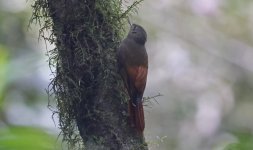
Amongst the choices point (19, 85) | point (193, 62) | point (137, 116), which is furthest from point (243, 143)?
point (193, 62)

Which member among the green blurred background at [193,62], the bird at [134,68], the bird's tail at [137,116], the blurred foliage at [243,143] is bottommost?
the blurred foliage at [243,143]

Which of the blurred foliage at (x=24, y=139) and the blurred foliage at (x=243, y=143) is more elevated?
the blurred foliage at (x=243, y=143)

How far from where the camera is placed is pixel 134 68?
1.88 m

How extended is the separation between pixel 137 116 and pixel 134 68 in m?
0.16

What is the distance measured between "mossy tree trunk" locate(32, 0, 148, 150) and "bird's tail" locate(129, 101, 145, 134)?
17 millimetres

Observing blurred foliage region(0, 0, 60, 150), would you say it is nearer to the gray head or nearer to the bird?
the bird

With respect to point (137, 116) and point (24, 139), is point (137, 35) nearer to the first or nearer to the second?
point (137, 116)

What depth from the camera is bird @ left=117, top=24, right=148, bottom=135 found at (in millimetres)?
1840

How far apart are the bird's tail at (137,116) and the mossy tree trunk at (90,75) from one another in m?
0.02

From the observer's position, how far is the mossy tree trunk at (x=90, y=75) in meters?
1.78

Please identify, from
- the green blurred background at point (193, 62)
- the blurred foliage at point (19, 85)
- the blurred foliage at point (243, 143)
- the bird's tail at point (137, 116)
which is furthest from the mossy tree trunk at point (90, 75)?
the green blurred background at point (193, 62)

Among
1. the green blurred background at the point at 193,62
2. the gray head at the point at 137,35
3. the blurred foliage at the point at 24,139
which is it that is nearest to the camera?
the blurred foliage at the point at 24,139

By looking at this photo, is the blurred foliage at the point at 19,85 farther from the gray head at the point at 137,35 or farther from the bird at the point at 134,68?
the gray head at the point at 137,35

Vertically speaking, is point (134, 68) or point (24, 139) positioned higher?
point (134, 68)
